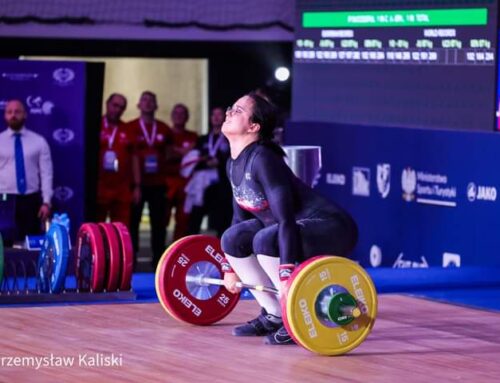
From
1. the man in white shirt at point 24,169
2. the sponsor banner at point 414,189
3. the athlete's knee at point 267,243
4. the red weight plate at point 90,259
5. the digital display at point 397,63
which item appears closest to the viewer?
the athlete's knee at point 267,243

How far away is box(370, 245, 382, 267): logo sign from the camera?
1209 cm

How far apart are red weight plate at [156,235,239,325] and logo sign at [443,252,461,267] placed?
391 centimetres

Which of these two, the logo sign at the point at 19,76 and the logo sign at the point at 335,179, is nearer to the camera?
the logo sign at the point at 19,76

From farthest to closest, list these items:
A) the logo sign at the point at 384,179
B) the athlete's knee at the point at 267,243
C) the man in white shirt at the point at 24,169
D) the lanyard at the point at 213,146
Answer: the lanyard at the point at 213,146 → the logo sign at the point at 384,179 → the man in white shirt at the point at 24,169 → the athlete's knee at the point at 267,243

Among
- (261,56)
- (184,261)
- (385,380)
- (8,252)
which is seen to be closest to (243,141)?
(184,261)

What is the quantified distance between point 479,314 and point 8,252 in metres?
3.67

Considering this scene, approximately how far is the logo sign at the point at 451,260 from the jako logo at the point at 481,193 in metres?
0.49

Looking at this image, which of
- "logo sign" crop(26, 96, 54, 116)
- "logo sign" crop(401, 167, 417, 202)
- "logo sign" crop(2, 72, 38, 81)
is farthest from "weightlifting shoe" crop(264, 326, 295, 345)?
"logo sign" crop(2, 72, 38, 81)

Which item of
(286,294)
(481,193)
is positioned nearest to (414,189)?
(481,193)

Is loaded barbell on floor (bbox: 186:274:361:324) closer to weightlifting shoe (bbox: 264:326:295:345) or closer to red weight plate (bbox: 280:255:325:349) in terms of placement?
red weight plate (bbox: 280:255:325:349)

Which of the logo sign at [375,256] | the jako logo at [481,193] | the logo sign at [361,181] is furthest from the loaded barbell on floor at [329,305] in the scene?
the logo sign at [361,181]

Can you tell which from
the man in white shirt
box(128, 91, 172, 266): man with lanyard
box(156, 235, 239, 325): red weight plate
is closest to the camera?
box(156, 235, 239, 325): red weight plate

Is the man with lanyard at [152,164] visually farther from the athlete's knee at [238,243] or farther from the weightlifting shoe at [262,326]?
the athlete's knee at [238,243]

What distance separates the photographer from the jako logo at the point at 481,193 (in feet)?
35.0
